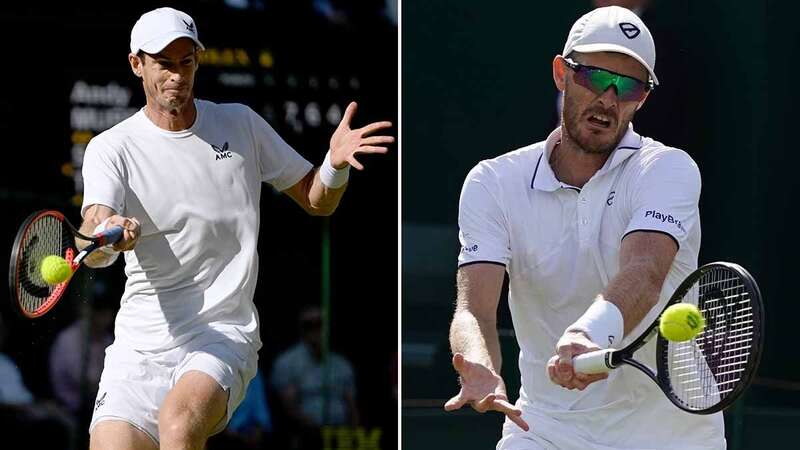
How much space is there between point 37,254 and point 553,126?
2.39 metres

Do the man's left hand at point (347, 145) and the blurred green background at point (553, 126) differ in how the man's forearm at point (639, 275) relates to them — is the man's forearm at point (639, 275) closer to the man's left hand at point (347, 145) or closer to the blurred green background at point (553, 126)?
the man's left hand at point (347, 145)

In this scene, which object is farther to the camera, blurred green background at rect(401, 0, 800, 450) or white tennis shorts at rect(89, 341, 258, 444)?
blurred green background at rect(401, 0, 800, 450)

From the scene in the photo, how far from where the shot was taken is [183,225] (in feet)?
18.9

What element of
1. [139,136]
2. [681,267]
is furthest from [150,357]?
[681,267]

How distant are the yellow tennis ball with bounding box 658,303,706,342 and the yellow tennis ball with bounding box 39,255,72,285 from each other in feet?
6.16

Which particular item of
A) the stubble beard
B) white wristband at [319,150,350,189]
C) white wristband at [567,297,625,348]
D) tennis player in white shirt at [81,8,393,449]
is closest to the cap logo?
the stubble beard

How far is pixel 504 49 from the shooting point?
7.17 metres

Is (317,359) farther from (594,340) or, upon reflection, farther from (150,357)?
(594,340)

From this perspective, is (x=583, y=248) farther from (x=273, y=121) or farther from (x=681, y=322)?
(x=273, y=121)

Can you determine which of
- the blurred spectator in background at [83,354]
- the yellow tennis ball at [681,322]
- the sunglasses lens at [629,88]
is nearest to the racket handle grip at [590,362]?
the yellow tennis ball at [681,322]

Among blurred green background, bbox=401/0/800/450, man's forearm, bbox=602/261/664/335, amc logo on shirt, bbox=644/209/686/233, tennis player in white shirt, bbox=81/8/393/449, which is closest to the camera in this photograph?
man's forearm, bbox=602/261/664/335

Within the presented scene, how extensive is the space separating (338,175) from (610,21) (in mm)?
1419

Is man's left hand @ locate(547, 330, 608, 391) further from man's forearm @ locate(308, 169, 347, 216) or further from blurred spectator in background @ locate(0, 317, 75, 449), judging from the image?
blurred spectator in background @ locate(0, 317, 75, 449)

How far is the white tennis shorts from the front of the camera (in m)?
5.66
